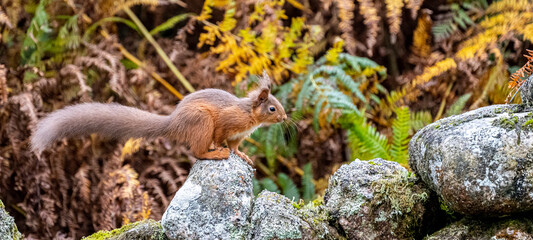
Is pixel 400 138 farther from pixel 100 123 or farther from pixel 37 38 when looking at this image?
pixel 37 38

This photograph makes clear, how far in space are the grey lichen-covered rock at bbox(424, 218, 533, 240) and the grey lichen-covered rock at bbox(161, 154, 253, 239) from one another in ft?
2.18

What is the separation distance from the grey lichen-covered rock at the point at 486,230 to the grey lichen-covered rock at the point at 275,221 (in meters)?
0.46

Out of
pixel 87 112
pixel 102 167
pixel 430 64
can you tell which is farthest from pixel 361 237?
pixel 430 64

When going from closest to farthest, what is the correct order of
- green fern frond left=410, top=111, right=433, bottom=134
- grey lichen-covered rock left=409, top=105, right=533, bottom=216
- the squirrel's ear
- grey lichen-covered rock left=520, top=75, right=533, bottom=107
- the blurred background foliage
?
grey lichen-covered rock left=409, top=105, right=533, bottom=216 < grey lichen-covered rock left=520, top=75, right=533, bottom=107 < the squirrel's ear < the blurred background foliage < green fern frond left=410, top=111, right=433, bottom=134

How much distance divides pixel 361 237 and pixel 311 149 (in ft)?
6.96

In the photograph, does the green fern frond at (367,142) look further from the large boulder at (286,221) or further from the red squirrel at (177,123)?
the large boulder at (286,221)

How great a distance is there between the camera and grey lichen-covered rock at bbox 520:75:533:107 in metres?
1.68

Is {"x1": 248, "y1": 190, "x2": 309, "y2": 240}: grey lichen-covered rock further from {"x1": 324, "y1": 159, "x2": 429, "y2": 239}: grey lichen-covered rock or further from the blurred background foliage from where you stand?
the blurred background foliage

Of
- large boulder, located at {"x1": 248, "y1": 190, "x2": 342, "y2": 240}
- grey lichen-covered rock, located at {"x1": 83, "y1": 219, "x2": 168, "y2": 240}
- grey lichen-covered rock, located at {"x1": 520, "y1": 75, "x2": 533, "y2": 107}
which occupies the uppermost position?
grey lichen-covered rock, located at {"x1": 520, "y1": 75, "x2": 533, "y2": 107}

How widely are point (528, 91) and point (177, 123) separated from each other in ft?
4.45

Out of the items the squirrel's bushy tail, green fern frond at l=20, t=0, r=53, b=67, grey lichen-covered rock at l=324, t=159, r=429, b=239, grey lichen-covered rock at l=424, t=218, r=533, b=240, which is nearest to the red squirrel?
the squirrel's bushy tail

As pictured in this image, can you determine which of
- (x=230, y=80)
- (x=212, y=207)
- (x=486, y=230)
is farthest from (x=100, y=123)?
(x=230, y=80)

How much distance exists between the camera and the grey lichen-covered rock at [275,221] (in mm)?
1712

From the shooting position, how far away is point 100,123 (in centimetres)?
220
